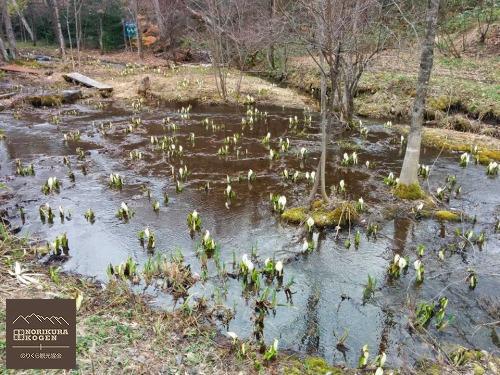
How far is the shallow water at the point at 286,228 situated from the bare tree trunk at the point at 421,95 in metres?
0.91

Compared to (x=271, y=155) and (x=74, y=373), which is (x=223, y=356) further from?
(x=271, y=155)

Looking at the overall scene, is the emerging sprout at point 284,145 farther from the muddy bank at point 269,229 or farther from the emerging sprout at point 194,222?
the emerging sprout at point 194,222

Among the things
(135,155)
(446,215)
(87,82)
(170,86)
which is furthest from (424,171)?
(87,82)

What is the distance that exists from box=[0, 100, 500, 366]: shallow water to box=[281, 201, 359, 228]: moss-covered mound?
0.26m

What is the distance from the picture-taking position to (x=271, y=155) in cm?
1175

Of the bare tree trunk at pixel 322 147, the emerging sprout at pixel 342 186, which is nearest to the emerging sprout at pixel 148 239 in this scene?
the bare tree trunk at pixel 322 147

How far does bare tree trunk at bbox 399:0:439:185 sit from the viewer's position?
7.84 metres

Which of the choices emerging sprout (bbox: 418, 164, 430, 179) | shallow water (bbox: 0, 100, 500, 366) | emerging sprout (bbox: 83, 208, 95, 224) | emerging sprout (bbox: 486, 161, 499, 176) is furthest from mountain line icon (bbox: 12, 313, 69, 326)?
emerging sprout (bbox: 486, 161, 499, 176)

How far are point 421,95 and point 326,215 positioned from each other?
3025 mm

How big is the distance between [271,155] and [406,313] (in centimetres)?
677

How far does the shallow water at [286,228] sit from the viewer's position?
556 centimetres

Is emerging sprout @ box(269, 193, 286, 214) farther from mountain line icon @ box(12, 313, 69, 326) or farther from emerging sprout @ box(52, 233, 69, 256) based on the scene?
mountain line icon @ box(12, 313, 69, 326)

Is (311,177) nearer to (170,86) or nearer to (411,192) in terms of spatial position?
(411,192)

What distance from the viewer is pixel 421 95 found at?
8.34 meters
